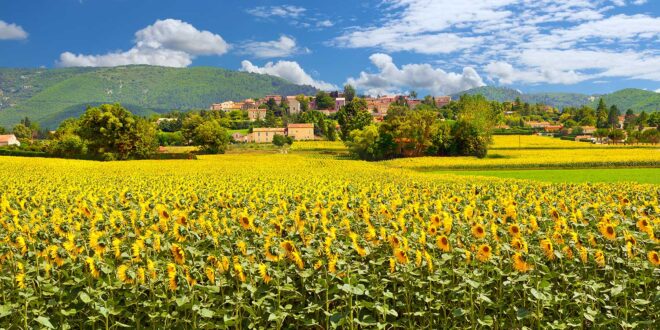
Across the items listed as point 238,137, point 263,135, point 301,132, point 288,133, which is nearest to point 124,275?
point 301,132

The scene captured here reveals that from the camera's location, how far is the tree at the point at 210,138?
8412cm

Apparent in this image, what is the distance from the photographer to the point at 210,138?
276 ft

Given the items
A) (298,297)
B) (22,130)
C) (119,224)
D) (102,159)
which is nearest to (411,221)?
(298,297)

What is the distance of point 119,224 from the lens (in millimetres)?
8797

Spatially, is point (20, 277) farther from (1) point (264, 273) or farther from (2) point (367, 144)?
(2) point (367, 144)

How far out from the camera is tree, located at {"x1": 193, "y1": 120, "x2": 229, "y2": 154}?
84125 millimetres

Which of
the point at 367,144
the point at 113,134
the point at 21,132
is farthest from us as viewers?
the point at 21,132

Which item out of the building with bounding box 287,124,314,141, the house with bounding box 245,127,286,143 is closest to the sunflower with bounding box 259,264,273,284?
the building with bounding box 287,124,314,141

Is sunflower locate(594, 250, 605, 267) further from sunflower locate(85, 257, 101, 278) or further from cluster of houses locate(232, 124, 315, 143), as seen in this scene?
cluster of houses locate(232, 124, 315, 143)

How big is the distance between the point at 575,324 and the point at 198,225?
6.31 meters

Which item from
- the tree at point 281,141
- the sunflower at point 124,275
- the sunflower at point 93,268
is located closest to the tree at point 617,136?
the tree at point 281,141

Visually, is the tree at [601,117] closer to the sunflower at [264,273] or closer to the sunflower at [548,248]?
the sunflower at [548,248]

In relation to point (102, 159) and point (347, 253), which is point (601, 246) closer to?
point (347, 253)

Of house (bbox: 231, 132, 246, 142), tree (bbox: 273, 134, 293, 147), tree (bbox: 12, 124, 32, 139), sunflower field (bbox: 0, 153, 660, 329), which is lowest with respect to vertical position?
sunflower field (bbox: 0, 153, 660, 329)
